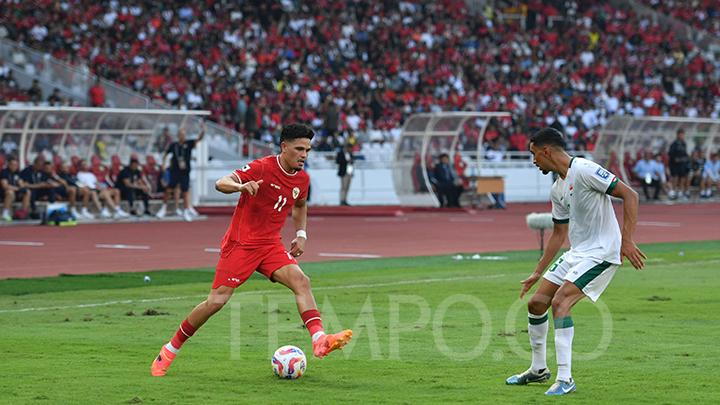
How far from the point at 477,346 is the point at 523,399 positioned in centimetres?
285

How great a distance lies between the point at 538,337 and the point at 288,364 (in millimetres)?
1878

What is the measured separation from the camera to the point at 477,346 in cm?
1216

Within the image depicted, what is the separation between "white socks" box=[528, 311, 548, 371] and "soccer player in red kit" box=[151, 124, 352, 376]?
1.64 m

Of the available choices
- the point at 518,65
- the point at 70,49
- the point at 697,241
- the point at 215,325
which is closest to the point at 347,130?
the point at 70,49

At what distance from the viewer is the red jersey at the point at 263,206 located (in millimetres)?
10578

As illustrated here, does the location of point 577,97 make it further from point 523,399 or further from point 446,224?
point 523,399

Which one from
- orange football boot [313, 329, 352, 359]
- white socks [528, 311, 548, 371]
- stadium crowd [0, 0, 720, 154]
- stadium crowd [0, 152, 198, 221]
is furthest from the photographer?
stadium crowd [0, 0, 720, 154]

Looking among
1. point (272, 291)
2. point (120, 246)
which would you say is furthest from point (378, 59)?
point (272, 291)

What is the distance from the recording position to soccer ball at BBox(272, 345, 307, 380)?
10273mm

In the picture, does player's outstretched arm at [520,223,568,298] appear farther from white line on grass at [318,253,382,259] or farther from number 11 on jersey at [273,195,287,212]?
white line on grass at [318,253,382,259]

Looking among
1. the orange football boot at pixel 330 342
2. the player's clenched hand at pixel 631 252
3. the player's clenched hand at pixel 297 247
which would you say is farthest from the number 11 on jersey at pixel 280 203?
the player's clenched hand at pixel 631 252

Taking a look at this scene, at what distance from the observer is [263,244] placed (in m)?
10.6

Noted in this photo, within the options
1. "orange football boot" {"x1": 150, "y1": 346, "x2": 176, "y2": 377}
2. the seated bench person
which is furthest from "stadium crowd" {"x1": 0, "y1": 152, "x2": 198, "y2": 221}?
"orange football boot" {"x1": 150, "y1": 346, "x2": 176, "y2": 377}

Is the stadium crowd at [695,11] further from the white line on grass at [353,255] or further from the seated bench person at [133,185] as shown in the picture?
the white line on grass at [353,255]
